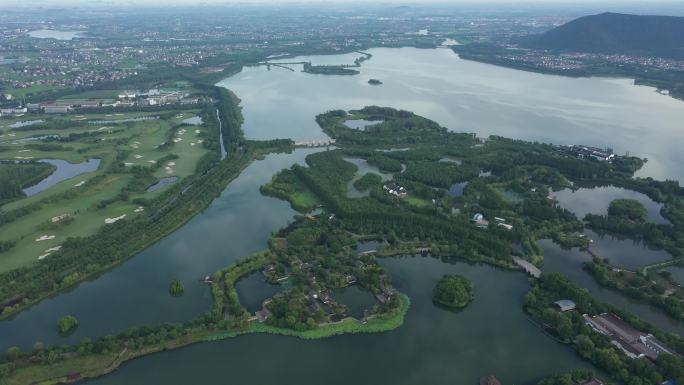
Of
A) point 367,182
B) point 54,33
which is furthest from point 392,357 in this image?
point 54,33

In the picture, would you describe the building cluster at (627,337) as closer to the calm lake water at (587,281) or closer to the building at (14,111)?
the calm lake water at (587,281)

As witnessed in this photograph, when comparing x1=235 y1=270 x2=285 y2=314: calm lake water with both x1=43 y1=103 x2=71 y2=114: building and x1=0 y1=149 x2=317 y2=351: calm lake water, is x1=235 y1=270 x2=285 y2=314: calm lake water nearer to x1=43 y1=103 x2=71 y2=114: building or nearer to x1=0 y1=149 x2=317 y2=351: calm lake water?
x1=0 y1=149 x2=317 y2=351: calm lake water

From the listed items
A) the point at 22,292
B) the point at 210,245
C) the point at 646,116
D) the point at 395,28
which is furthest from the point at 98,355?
the point at 395,28

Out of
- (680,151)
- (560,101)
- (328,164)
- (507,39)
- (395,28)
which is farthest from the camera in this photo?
(395,28)

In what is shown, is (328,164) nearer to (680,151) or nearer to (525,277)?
(525,277)

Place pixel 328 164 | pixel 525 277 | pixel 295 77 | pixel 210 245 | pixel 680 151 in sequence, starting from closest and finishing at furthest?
pixel 525 277
pixel 210 245
pixel 328 164
pixel 680 151
pixel 295 77

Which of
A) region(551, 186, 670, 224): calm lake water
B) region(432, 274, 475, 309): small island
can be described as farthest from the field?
region(551, 186, 670, 224): calm lake water
